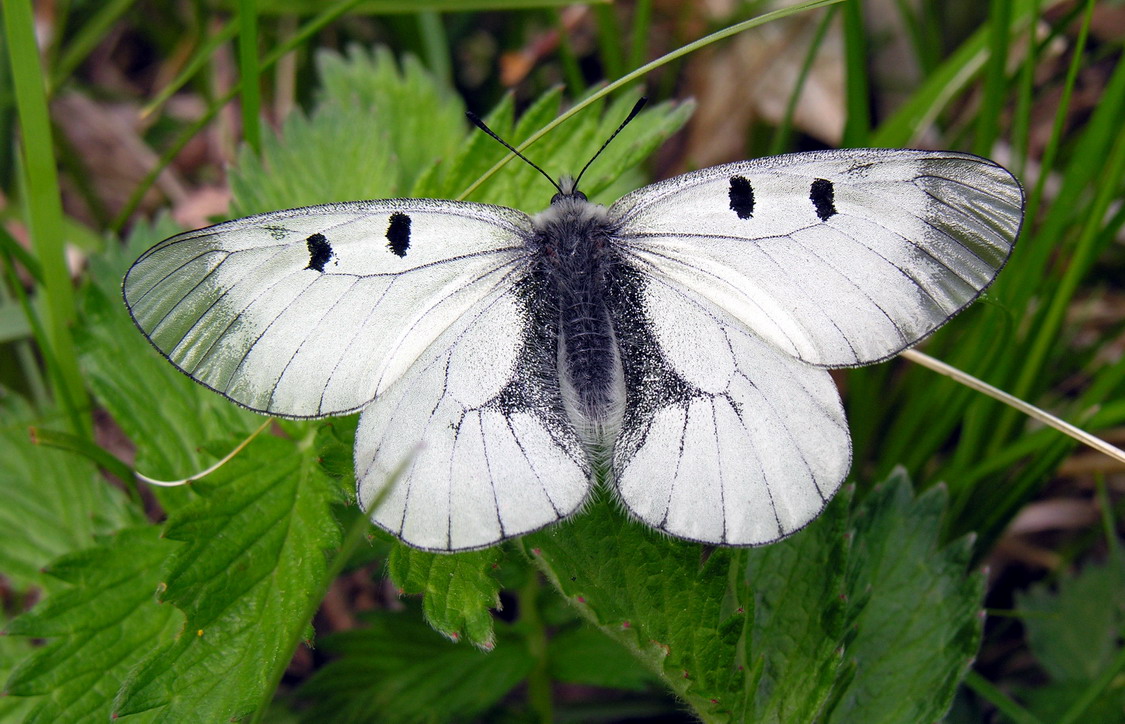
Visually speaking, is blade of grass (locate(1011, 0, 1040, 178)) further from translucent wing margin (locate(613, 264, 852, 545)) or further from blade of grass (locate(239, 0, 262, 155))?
blade of grass (locate(239, 0, 262, 155))

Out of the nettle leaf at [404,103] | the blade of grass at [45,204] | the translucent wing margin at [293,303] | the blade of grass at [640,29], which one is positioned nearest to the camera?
the translucent wing margin at [293,303]

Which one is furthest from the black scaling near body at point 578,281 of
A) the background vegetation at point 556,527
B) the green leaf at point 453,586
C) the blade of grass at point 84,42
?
the blade of grass at point 84,42

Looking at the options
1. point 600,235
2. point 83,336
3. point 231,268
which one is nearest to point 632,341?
point 600,235

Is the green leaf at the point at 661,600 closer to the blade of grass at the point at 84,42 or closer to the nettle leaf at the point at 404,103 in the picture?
the nettle leaf at the point at 404,103

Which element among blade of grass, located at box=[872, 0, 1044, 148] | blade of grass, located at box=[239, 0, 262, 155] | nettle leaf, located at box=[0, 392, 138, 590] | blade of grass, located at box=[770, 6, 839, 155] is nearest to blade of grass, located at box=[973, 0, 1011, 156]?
blade of grass, located at box=[872, 0, 1044, 148]

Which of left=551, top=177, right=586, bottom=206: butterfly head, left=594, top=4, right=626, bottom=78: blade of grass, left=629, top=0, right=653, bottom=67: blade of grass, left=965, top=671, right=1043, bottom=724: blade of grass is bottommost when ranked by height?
left=965, top=671, right=1043, bottom=724: blade of grass

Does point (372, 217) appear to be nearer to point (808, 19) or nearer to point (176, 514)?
point (176, 514)
